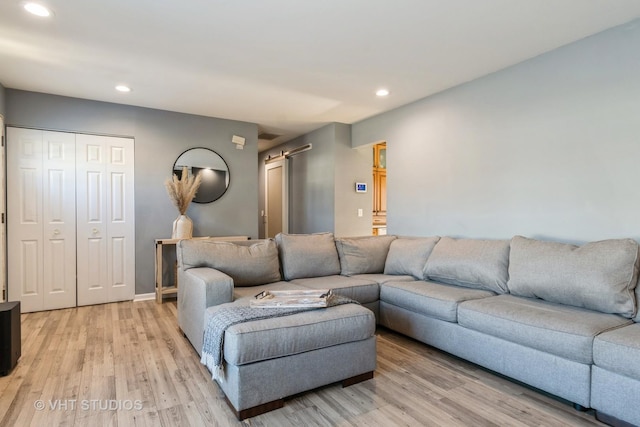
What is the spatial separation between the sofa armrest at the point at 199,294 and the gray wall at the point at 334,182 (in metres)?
2.58

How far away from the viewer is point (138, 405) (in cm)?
196

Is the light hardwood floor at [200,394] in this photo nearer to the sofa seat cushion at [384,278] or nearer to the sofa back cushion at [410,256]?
the sofa seat cushion at [384,278]

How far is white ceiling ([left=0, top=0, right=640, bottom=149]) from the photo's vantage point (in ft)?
7.30

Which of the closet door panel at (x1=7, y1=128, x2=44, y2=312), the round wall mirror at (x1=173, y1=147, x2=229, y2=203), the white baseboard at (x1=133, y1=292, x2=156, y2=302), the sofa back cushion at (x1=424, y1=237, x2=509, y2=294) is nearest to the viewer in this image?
the sofa back cushion at (x1=424, y1=237, x2=509, y2=294)

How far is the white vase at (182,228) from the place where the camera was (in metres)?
4.21

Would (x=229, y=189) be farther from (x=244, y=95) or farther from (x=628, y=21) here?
(x=628, y=21)

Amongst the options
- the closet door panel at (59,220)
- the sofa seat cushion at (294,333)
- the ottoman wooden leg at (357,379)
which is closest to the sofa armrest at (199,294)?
the sofa seat cushion at (294,333)

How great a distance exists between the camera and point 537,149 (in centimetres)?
294

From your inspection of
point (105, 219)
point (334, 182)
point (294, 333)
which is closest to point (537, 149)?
point (294, 333)

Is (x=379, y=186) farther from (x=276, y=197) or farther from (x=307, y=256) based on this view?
(x=307, y=256)

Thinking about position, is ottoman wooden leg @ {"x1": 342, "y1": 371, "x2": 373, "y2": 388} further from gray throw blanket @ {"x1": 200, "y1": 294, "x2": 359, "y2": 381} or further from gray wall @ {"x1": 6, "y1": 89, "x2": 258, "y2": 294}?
gray wall @ {"x1": 6, "y1": 89, "x2": 258, "y2": 294}

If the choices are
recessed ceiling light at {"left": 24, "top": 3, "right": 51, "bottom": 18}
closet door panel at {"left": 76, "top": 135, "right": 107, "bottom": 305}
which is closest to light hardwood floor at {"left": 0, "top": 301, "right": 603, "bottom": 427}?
closet door panel at {"left": 76, "top": 135, "right": 107, "bottom": 305}

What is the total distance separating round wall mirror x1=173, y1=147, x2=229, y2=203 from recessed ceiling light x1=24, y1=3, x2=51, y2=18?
236cm

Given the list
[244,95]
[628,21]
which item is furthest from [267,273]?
[628,21]
